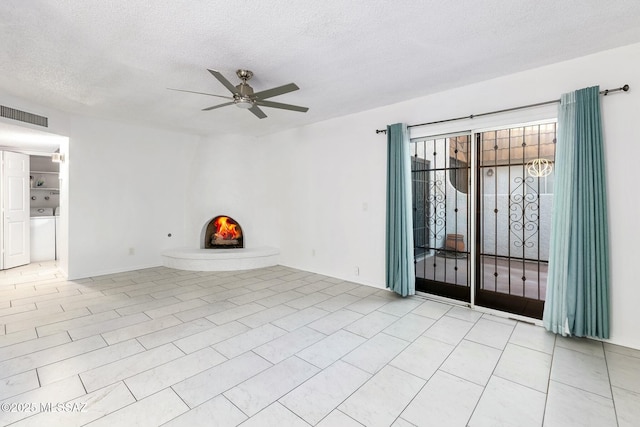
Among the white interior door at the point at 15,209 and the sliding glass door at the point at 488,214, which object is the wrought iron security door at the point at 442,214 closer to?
the sliding glass door at the point at 488,214

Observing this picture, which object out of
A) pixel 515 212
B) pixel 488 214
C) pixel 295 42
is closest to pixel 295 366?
pixel 295 42

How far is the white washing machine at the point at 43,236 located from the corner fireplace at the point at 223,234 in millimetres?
3306

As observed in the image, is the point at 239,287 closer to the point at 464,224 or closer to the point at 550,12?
the point at 464,224

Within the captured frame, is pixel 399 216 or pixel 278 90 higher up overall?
pixel 278 90

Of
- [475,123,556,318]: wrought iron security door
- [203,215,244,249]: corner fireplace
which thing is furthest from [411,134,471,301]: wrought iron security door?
[203,215,244,249]: corner fireplace

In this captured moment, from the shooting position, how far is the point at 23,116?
13.3ft

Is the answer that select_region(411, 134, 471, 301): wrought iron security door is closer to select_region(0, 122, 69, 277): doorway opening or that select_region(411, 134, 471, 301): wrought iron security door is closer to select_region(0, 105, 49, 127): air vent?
select_region(0, 105, 49, 127): air vent

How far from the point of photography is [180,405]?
1.84m

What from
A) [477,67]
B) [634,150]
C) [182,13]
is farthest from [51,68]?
[634,150]

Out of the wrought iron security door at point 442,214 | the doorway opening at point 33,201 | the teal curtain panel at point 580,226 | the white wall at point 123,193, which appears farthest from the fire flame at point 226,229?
the teal curtain panel at point 580,226

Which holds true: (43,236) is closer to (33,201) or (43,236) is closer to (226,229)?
(33,201)

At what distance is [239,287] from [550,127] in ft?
14.8

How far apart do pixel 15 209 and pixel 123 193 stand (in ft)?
7.19

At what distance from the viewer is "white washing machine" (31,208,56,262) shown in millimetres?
5977
